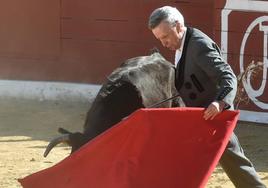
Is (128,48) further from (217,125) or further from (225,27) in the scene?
(217,125)

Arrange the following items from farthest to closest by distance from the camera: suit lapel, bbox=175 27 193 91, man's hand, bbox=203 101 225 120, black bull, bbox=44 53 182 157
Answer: black bull, bbox=44 53 182 157
suit lapel, bbox=175 27 193 91
man's hand, bbox=203 101 225 120

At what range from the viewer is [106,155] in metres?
4.38

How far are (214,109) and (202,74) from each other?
325mm

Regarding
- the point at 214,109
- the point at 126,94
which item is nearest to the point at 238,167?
the point at 214,109

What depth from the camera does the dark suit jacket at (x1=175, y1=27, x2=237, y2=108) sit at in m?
4.21

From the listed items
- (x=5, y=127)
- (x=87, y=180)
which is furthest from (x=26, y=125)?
(x=87, y=180)

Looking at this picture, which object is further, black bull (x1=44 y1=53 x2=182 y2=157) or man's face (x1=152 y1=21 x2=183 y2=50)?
black bull (x1=44 y1=53 x2=182 y2=157)

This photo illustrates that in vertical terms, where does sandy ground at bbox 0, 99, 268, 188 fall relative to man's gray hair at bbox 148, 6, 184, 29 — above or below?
below

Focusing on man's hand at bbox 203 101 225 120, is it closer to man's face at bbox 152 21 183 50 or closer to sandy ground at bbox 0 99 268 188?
man's face at bbox 152 21 183 50

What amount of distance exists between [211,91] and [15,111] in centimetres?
464

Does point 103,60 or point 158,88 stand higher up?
point 158,88

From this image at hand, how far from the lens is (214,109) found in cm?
418

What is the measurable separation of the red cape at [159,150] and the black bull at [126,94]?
0.35 meters

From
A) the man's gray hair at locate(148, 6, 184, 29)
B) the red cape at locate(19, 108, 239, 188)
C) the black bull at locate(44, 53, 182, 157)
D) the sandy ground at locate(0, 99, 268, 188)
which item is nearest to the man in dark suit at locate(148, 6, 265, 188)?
the man's gray hair at locate(148, 6, 184, 29)
